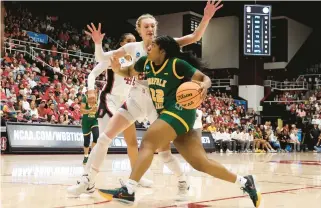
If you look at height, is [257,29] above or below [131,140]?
above

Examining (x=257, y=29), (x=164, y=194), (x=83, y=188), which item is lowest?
(x=164, y=194)

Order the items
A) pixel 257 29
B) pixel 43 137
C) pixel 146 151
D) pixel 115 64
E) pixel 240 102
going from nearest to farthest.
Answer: pixel 146 151
pixel 115 64
pixel 43 137
pixel 257 29
pixel 240 102

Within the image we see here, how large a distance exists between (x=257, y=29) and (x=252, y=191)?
2171 cm

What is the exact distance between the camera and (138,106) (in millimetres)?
5090

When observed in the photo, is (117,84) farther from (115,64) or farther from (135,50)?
(115,64)

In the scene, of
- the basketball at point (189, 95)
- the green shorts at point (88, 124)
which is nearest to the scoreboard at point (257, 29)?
the green shorts at point (88, 124)

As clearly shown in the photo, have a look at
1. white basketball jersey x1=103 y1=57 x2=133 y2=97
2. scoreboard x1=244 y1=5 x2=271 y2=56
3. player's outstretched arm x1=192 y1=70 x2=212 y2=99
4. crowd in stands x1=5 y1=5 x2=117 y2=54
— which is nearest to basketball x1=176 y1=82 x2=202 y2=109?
player's outstretched arm x1=192 y1=70 x2=212 y2=99

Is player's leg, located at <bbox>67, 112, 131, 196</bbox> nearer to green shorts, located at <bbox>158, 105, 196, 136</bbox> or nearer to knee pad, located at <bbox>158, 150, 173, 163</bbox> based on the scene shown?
knee pad, located at <bbox>158, 150, 173, 163</bbox>

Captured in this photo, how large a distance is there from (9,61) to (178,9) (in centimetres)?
1665

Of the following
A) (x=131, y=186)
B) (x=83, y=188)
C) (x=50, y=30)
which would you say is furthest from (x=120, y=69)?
(x=50, y=30)

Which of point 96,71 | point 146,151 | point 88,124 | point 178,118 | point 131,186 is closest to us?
point 131,186

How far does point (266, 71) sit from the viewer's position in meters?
34.2

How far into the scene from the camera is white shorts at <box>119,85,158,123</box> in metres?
5.05

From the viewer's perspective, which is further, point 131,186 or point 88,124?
point 88,124
